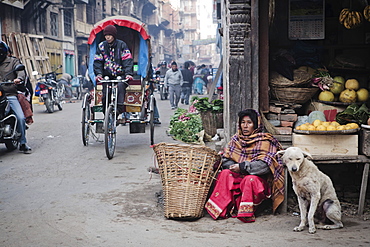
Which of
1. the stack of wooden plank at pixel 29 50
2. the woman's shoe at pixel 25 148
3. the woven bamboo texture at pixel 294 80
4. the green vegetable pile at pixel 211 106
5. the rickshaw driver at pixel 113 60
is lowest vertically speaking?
the woman's shoe at pixel 25 148

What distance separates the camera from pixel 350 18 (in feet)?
21.6

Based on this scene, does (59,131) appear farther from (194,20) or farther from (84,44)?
(194,20)

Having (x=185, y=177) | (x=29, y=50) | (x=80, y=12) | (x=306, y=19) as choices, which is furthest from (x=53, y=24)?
(x=185, y=177)

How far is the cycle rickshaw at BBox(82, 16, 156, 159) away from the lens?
8.70m

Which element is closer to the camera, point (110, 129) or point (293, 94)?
point (293, 94)

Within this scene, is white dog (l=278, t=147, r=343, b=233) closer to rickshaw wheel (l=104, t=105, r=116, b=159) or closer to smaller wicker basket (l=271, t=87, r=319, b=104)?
smaller wicker basket (l=271, t=87, r=319, b=104)

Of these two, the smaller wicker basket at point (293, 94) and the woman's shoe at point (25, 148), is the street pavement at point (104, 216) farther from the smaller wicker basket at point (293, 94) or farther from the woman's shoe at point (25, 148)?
the smaller wicker basket at point (293, 94)

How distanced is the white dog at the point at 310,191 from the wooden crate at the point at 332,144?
0.67m

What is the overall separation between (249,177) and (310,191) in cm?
68

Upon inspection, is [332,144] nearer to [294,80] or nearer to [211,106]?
[294,80]

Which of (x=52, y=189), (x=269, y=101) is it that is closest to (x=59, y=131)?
(x=52, y=189)

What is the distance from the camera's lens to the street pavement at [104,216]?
14.5ft

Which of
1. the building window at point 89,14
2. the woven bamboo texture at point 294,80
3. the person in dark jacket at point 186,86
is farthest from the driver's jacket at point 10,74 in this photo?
the building window at point 89,14

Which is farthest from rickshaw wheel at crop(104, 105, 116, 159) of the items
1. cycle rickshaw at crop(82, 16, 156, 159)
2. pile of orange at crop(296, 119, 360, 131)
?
pile of orange at crop(296, 119, 360, 131)
